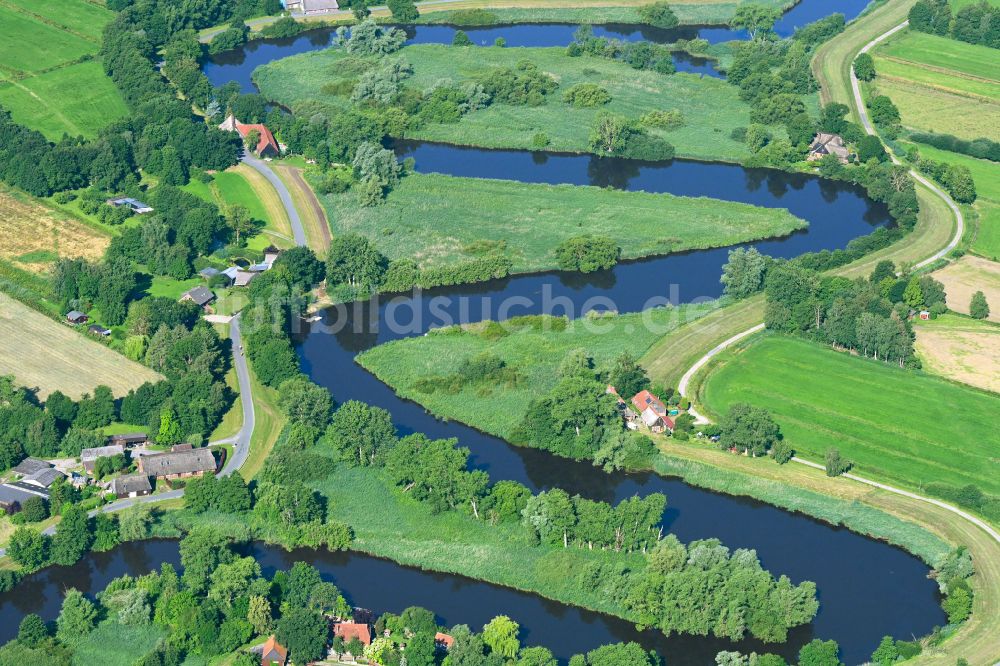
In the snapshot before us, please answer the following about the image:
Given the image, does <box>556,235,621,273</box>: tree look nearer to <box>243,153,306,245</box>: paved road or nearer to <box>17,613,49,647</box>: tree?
<box>243,153,306,245</box>: paved road

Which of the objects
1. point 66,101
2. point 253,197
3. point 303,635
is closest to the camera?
point 303,635

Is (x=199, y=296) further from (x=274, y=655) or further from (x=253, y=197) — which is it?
(x=274, y=655)

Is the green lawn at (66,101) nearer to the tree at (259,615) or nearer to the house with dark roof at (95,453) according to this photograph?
the house with dark roof at (95,453)

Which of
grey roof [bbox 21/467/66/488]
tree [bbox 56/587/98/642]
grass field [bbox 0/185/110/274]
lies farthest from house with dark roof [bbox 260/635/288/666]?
grass field [bbox 0/185/110/274]

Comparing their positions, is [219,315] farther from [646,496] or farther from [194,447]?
[646,496]

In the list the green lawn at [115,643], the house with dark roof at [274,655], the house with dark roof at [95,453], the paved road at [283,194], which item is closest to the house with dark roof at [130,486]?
the house with dark roof at [95,453]

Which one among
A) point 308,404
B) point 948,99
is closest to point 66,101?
point 308,404
